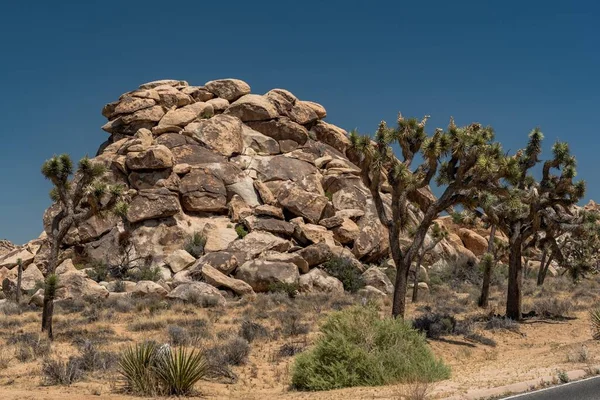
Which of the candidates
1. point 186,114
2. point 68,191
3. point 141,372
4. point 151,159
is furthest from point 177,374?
point 186,114

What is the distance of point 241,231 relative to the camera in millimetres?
34594

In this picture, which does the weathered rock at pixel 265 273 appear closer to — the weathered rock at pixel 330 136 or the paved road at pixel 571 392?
the paved road at pixel 571 392

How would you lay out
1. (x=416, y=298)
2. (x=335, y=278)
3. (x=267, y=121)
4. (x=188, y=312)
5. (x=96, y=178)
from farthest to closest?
(x=267, y=121) → (x=335, y=278) → (x=416, y=298) → (x=188, y=312) → (x=96, y=178)

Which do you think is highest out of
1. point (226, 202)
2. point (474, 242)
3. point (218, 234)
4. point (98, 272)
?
point (226, 202)

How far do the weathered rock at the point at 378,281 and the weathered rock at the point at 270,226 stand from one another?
5.40 metres

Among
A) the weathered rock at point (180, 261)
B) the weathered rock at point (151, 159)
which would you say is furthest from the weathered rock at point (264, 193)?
the weathered rock at point (180, 261)

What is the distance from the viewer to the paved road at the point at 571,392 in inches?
319

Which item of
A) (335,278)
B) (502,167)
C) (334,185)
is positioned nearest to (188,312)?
(335,278)

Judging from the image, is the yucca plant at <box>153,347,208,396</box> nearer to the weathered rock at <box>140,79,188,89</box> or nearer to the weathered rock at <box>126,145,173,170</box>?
the weathered rock at <box>126,145,173,170</box>

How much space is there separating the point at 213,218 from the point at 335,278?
10043 millimetres

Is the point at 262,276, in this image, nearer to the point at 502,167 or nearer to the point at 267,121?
the point at 502,167

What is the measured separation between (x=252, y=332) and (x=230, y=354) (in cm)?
348

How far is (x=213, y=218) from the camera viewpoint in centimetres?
3691

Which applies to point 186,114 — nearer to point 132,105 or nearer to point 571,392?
point 132,105
